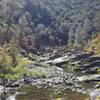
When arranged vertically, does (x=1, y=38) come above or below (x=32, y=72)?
above

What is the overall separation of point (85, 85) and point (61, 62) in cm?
3836

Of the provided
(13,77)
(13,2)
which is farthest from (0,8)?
(13,2)

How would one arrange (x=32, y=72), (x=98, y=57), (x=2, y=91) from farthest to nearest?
(x=98, y=57)
(x=32, y=72)
(x=2, y=91)

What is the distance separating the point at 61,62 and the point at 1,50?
1785 inches

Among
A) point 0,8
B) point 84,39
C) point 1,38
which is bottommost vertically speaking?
point 84,39

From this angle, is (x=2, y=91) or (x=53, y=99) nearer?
(x=53, y=99)

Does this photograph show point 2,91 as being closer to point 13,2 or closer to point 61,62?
point 13,2

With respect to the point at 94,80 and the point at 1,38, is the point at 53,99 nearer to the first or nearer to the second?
the point at 94,80

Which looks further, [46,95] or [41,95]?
[41,95]

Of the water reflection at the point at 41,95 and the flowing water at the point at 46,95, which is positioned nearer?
the water reflection at the point at 41,95

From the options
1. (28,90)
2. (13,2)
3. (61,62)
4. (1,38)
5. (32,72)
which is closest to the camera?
(13,2)

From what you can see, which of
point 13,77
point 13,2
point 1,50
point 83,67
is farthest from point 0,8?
point 13,2

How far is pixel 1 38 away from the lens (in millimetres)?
81812

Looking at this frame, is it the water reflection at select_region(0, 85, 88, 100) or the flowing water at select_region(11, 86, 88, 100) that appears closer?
the water reflection at select_region(0, 85, 88, 100)
